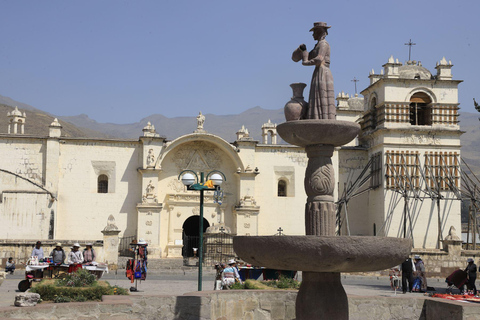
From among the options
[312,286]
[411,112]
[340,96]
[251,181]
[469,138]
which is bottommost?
[312,286]

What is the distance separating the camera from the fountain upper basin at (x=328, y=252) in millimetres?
9148

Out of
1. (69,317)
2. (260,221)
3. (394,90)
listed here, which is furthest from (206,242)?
(69,317)

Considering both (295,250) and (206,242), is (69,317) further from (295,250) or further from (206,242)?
(206,242)

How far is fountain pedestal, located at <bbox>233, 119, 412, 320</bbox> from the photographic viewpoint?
9.20 m

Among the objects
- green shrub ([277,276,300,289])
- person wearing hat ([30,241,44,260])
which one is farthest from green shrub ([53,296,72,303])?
person wearing hat ([30,241,44,260])

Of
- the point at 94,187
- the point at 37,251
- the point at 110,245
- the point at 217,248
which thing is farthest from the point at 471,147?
the point at 37,251

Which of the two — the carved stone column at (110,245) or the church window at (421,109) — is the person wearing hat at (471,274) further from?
the church window at (421,109)

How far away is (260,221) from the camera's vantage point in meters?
33.7

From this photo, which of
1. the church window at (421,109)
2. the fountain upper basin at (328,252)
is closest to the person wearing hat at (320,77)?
the fountain upper basin at (328,252)

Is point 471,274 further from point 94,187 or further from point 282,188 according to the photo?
point 94,187

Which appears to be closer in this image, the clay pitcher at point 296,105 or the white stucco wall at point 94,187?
the clay pitcher at point 296,105

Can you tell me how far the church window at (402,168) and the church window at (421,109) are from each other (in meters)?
2.08

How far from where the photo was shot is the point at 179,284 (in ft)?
68.6

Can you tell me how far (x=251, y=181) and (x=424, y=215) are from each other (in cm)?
908
